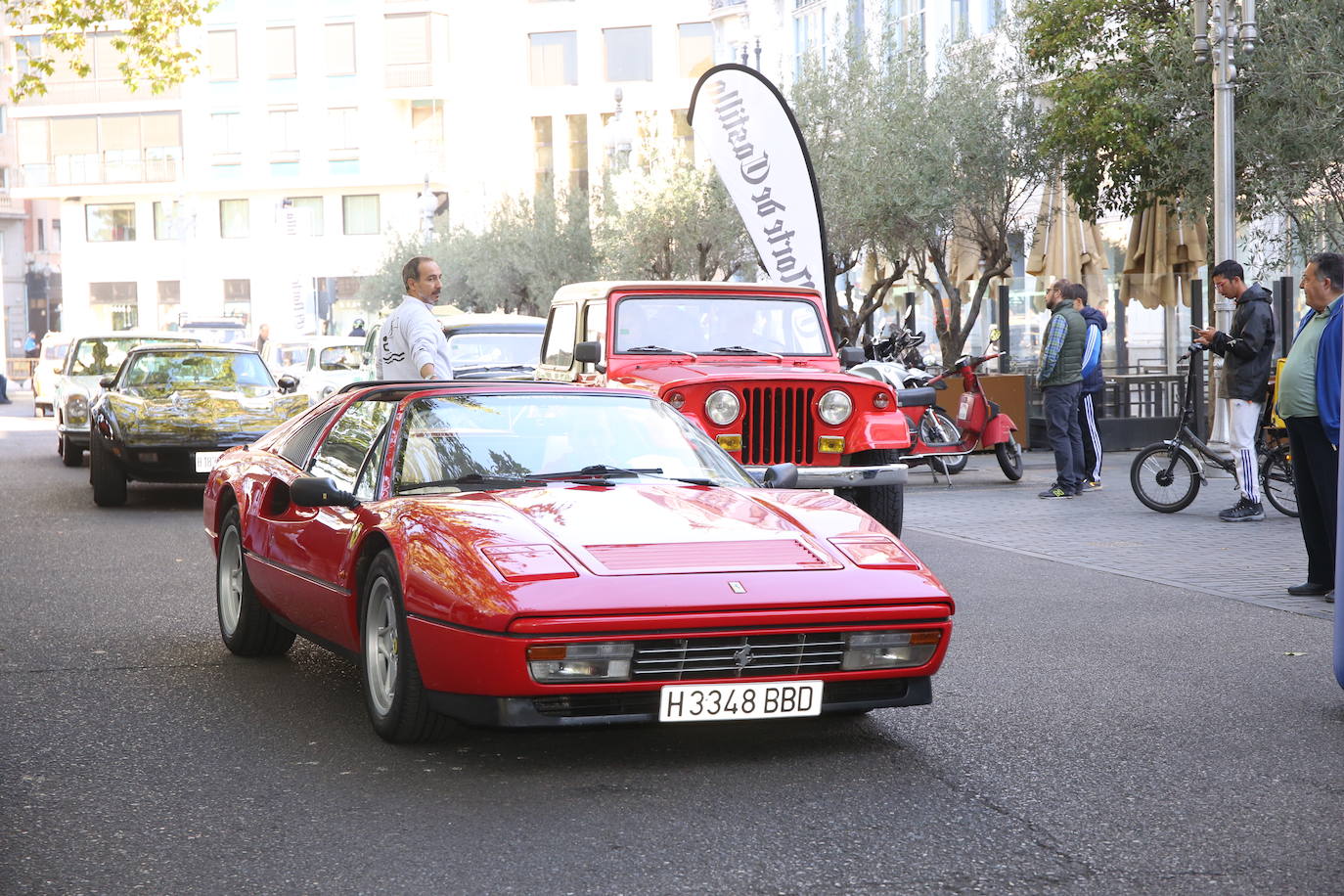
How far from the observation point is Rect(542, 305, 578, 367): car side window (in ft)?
45.2

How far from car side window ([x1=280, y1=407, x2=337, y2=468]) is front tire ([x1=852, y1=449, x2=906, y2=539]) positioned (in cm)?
537

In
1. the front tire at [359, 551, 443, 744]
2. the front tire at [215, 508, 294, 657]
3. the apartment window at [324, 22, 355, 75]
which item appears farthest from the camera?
the apartment window at [324, 22, 355, 75]

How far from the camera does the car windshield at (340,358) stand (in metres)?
27.0

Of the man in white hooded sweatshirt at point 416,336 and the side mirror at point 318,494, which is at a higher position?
the man in white hooded sweatshirt at point 416,336

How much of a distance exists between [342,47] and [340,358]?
47.9 m

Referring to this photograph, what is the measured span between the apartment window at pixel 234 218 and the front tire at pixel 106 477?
60.4 m

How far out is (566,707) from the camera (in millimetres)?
5402

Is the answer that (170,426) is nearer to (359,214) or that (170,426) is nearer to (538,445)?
(538,445)

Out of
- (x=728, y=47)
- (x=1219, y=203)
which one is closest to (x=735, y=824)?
(x=1219, y=203)

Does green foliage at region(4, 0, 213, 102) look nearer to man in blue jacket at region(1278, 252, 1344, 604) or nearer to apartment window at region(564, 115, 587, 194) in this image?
man in blue jacket at region(1278, 252, 1344, 604)

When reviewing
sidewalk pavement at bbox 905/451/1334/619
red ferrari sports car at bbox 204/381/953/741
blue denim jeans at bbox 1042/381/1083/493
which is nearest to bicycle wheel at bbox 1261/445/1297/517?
sidewalk pavement at bbox 905/451/1334/619

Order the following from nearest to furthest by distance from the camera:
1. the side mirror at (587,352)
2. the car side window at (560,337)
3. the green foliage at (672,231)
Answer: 1. the side mirror at (587,352)
2. the car side window at (560,337)
3. the green foliage at (672,231)

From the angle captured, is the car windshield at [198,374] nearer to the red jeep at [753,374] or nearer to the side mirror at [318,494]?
the red jeep at [753,374]

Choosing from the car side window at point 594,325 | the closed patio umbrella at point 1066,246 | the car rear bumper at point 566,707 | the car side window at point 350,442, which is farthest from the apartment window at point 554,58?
the car rear bumper at point 566,707
